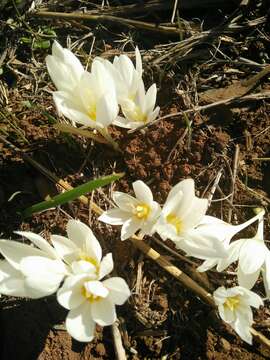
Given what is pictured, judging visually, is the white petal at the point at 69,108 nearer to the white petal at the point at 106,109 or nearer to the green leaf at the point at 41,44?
the white petal at the point at 106,109

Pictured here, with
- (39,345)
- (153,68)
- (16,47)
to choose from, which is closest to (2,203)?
(39,345)

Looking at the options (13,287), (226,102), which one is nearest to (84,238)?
(13,287)

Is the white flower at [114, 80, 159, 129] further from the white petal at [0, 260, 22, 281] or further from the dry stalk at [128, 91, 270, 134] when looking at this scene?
the white petal at [0, 260, 22, 281]

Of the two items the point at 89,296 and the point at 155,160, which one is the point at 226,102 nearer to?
the point at 155,160

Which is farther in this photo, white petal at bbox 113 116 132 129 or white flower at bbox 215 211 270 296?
white petal at bbox 113 116 132 129

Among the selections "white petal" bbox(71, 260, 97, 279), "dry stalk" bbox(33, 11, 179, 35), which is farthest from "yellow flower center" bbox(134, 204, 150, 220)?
"dry stalk" bbox(33, 11, 179, 35)

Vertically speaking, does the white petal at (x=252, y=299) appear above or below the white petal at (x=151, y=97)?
below

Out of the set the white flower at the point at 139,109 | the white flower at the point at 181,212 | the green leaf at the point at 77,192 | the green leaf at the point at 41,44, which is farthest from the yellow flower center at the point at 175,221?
the green leaf at the point at 41,44
